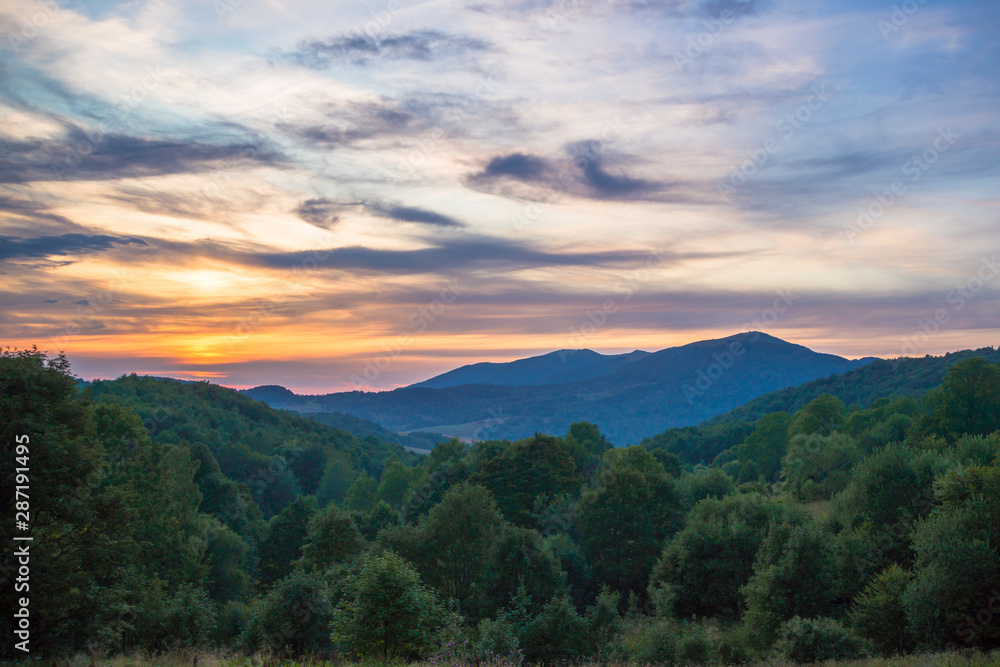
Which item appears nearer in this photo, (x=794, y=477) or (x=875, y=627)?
(x=875, y=627)

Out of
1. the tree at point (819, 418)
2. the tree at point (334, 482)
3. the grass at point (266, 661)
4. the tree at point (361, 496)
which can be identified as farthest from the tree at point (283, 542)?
the tree at point (819, 418)

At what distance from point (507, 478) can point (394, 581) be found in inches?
1651

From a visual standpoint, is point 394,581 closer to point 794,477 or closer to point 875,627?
point 875,627

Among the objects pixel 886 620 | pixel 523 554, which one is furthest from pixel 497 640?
pixel 886 620

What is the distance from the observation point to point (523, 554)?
38.0 m

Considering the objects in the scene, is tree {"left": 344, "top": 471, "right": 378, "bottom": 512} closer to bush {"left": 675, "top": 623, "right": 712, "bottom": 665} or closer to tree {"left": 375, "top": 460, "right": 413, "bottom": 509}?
tree {"left": 375, "top": 460, "right": 413, "bottom": 509}

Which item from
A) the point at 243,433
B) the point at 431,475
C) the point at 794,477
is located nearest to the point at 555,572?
the point at 431,475

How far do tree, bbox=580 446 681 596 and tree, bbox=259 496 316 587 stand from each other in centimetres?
2768

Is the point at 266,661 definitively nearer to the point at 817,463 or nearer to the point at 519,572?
the point at 519,572

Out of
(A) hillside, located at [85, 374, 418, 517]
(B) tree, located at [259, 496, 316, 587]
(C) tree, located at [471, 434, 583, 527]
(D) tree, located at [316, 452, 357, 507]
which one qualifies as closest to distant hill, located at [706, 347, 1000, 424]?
(D) tree, located at [316, 452, 357, 507]

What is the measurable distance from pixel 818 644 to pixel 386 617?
58.8ft

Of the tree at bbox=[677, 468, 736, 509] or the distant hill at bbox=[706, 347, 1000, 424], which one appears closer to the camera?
the tree at bbox=[677, 468, 736, 509]

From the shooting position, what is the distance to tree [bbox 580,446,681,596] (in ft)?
173

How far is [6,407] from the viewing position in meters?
18.1
